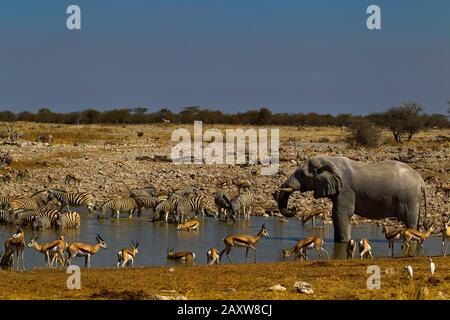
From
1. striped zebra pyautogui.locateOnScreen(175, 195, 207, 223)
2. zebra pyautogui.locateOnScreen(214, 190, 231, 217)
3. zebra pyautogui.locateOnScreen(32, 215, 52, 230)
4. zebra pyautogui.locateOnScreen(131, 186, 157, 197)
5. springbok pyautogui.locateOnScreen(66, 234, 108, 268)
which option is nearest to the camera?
springbok pyautogui.locateOnScreen(66, 234, 108, 268)

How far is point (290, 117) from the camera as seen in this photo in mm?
91562

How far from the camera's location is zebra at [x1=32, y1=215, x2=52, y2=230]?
68.4 feet

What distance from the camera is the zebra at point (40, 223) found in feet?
68.4

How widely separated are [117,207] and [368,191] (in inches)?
297

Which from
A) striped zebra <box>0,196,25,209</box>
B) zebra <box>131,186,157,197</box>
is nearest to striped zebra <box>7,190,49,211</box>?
striped zebra <box>0,196,25,209</box>

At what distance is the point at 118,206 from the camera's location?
942 inches

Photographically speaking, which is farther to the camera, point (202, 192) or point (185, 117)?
point (185, 117)

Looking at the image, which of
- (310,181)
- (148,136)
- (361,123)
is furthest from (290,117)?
(310,181)

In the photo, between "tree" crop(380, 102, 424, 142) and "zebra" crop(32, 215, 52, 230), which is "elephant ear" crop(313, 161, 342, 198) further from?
"tree" crop(380, 102, 424, 142)

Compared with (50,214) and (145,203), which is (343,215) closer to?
(145,203)

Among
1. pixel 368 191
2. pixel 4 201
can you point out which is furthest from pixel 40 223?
pixel 368 191

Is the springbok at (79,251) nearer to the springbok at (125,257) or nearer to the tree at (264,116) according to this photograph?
the springbok at (125,257)

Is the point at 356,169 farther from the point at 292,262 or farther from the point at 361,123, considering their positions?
the point at 361,123
